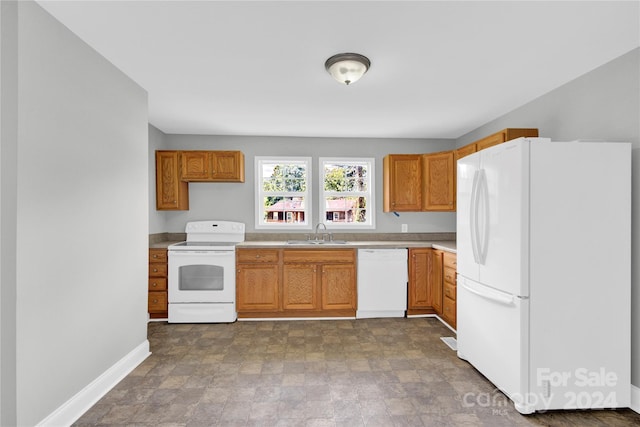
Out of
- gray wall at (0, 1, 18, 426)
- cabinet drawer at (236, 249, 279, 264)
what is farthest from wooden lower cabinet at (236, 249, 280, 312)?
gray wall at (0, 1, 18, 426)

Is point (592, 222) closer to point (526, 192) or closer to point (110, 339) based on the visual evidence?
point (526, 192)

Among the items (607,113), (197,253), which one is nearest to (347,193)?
(197,253)

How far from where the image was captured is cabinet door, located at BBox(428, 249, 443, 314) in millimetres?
3854

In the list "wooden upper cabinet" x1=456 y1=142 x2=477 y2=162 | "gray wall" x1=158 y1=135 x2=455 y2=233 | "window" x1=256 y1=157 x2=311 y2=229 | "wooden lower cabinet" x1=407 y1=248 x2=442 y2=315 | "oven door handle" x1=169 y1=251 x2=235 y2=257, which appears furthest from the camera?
"window" x1=256 y1=157 x2=311 y2=229

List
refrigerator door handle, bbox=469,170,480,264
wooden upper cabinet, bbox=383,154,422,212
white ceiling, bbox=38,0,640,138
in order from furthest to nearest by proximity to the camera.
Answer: wooden upper cabinet, bbox=383,154,422,212, refrigerator door handle, bbox=469,170,480,264, white ceiling, bbox=38,0,640,138

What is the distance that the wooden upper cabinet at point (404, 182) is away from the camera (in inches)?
169

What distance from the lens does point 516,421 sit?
2.01 metres

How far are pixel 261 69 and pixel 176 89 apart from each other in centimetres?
93

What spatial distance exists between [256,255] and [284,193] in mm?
1105

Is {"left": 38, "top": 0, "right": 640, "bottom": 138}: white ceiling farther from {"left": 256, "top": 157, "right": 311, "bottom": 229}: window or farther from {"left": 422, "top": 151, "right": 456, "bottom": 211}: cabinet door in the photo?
{"left": 256, "top": 157, "right": 311, "bottom": 229}: window

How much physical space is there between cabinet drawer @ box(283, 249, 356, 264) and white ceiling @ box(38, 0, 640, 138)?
64.5 inches

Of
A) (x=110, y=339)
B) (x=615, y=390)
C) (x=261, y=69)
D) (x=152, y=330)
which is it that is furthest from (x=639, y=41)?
(x=152, y=330)

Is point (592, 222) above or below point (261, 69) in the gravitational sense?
below

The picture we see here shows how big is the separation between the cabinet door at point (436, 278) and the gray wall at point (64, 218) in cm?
323
